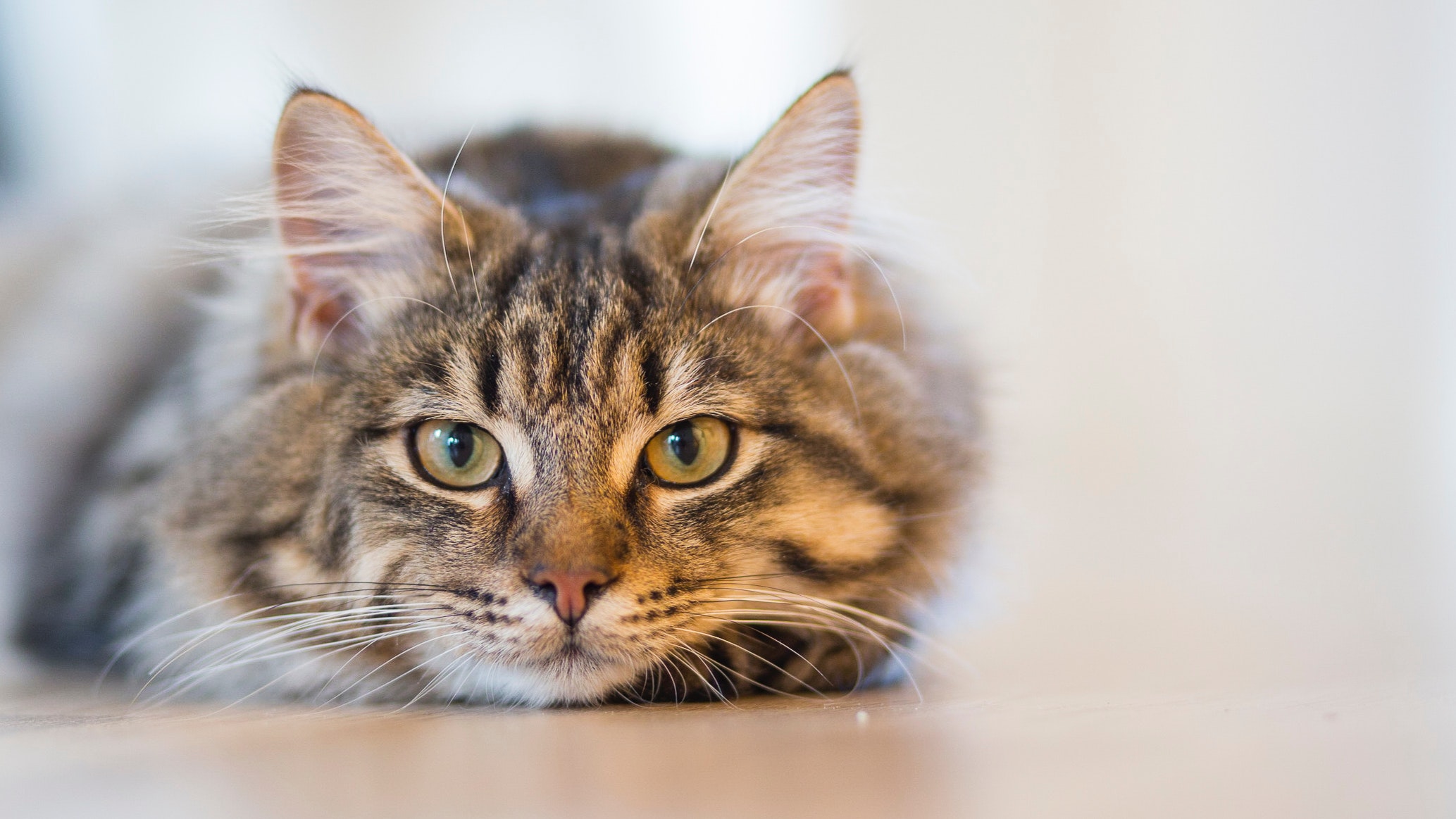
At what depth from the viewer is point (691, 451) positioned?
1.10 meters

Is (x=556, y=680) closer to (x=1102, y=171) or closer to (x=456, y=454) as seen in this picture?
(x=456, y=454)

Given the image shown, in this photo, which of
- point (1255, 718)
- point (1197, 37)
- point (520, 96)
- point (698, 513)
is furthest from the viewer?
point (520, 96)

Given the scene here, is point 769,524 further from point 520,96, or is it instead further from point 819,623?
point 520,96

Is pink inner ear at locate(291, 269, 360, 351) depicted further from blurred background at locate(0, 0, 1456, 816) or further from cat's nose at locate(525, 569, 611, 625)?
blurred background at locate(0, 0, 1456, 816)

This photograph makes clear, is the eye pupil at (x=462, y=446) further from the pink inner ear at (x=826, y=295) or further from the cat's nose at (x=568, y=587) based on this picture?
the pink inner ear at (x=826, y=295)

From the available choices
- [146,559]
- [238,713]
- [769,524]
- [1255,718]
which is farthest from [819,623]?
[146,559]

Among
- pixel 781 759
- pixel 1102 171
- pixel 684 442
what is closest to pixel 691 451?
pixel 684 442

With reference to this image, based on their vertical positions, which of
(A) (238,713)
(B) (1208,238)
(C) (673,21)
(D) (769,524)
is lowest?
(A) (238,713)

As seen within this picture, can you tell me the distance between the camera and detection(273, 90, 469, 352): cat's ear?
1146 millimetres

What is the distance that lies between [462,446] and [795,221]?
486mm

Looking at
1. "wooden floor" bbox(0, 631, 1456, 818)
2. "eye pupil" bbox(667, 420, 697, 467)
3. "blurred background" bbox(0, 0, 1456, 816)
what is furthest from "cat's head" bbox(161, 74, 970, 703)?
"blurred background" bbox(0, 0, 1456, 816)

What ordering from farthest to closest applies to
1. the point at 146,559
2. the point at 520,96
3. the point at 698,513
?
the point at 520,96 → the point at 146,559 → the point at 698,513

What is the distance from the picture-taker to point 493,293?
1136 mm

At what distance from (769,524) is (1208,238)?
69.3 inches
